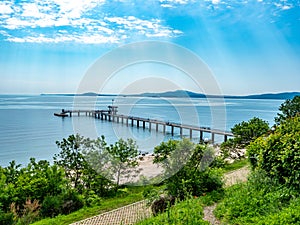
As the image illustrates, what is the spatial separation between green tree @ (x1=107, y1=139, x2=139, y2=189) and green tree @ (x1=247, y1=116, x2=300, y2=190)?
4.04 metres

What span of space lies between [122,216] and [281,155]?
11.1ft

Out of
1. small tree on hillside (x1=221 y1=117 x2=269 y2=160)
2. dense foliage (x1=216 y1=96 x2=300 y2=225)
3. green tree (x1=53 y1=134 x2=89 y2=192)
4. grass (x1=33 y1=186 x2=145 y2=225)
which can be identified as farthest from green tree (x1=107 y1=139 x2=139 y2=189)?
small tree on hillside (x1=221 y1=117 x2=269 y2=160)

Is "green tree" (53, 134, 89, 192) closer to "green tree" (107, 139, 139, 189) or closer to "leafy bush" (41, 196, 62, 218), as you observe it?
"green tree" (107, 139, 139, 189)

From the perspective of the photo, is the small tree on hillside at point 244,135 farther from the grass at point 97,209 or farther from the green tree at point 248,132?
the grass at point 97,209

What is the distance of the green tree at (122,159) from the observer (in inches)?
330

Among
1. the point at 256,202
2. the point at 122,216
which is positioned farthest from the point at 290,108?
the point at 122,216

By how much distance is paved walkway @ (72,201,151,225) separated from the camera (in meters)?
5.48

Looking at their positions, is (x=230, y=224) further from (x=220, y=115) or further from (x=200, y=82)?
(x=220, y=115)

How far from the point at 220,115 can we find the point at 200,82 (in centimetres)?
4786

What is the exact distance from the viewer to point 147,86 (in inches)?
292

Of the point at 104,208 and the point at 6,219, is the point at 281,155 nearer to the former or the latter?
the point at 104,208

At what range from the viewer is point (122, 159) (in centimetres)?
854

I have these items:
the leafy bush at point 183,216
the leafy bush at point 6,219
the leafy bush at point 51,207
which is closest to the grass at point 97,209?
the leafy bush at point 51,207

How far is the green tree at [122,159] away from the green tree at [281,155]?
4.04 meters
